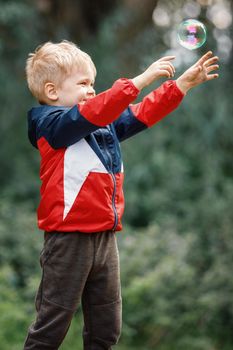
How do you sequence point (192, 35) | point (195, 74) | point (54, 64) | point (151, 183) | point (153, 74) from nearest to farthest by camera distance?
point (153, 74) < point (195, 74) < point (54, 64) < point (192, 35) < point (151, 183)

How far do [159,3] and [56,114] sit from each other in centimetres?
818

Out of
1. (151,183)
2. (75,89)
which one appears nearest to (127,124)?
(75,89)

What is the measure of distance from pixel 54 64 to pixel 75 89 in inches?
6.1

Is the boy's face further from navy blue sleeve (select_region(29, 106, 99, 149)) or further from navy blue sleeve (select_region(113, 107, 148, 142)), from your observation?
navy blue sleeve (select_region(113, 107, 148, 142))

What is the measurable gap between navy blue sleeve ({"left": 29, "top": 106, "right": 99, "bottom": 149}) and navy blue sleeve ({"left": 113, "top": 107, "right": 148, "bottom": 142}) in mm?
361

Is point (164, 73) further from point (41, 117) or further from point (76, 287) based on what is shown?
point (76, 287)

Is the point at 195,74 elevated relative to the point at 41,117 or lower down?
elevated

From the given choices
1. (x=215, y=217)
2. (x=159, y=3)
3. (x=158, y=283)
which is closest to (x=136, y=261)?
(x=158, y=283)

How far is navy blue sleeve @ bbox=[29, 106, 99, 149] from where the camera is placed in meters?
3.10

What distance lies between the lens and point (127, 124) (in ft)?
11.5

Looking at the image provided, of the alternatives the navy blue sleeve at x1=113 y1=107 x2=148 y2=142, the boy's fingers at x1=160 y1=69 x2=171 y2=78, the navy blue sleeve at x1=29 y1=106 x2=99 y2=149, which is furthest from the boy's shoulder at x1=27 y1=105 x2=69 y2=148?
the boy's fingers at x1=160 y1=69 x2=171 y2=78

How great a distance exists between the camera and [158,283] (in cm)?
635

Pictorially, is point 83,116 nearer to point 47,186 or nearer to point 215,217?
point 47,186

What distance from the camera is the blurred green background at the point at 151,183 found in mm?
6094
